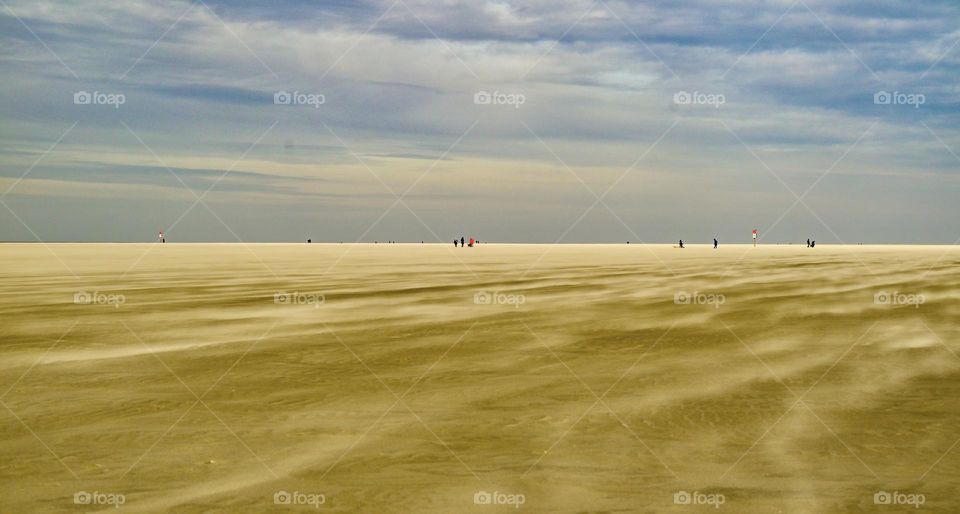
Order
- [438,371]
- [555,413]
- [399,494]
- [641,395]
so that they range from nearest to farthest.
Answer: [399,494]
[555,413]
[641,395]
[438,371]

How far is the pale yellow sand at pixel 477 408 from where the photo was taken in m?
5.45

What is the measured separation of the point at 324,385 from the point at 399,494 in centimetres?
385

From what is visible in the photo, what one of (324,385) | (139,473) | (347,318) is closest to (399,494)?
(139,473)

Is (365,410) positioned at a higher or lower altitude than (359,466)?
higher

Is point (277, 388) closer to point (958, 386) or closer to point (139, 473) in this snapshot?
point (139, 473)

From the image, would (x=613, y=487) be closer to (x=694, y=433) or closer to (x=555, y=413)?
(x=694, y=433)

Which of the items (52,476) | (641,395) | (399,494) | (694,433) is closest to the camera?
(399,494)

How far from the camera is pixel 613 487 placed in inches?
215

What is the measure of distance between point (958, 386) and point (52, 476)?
30.5 feet

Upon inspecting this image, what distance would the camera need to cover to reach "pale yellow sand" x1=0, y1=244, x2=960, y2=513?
5449 mm

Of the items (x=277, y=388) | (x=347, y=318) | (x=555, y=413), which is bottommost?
(x=555, y=413)

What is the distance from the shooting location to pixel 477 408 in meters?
7.81

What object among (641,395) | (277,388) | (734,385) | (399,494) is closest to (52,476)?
(399,494)

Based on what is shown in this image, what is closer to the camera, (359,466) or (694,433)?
(359,466)
